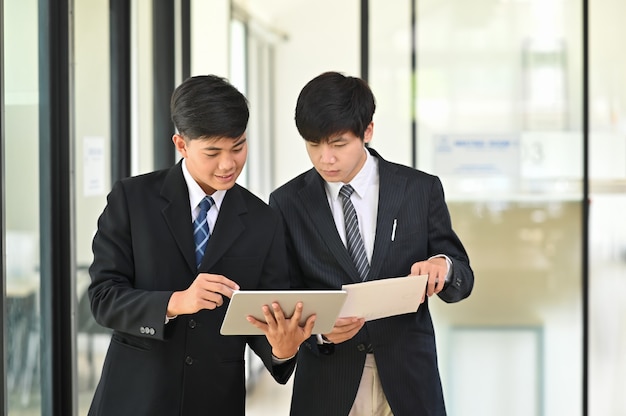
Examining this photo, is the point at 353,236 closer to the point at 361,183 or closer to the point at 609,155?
the point at 361,183

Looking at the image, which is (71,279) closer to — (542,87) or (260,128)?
(260,128)

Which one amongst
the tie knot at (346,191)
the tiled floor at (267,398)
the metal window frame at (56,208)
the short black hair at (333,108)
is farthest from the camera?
the tiled floor at (267,398)

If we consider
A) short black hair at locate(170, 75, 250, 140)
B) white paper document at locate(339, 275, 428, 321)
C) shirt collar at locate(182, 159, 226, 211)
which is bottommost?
→ white paper document at locate(339, 275, 428, 321)

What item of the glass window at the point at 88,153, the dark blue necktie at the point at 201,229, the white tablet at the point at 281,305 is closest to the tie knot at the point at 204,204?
the dark blue necktie at the point at 201,229

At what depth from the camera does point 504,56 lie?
15.5ft

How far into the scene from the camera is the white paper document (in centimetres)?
224

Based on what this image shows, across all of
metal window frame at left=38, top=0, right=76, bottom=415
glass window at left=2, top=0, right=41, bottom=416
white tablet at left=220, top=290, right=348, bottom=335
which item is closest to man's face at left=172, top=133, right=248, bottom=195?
white tablet at left=220, top=290, right=348, bottom=335

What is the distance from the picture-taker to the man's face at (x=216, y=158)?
2.18 m

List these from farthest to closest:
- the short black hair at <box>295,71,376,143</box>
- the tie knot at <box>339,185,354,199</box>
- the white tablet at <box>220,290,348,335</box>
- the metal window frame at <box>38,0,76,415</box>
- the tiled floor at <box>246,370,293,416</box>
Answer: the tiled floor at <box>246,370,293,416</box>, the metal window frame at <box>38,0,76,415</box>, the tie knot at <box>339,185,354,199</box>, the short black hair at <box>295,71,376,143</box>, the white tablet at <box>220,290,348,335</box>

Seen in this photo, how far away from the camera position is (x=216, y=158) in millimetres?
2189

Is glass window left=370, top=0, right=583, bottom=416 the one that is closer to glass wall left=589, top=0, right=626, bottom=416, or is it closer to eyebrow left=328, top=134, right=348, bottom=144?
glass wall left=589, top=0, right=626, bottom=416

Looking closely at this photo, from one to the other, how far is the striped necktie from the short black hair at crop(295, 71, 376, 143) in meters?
0.17

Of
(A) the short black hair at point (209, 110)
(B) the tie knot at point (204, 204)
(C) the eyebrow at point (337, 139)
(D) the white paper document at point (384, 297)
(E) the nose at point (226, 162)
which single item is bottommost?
(D) the white paper document at point (384, 297)

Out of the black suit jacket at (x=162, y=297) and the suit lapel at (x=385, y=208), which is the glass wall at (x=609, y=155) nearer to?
the suit lapel at (x=385, y=208)
